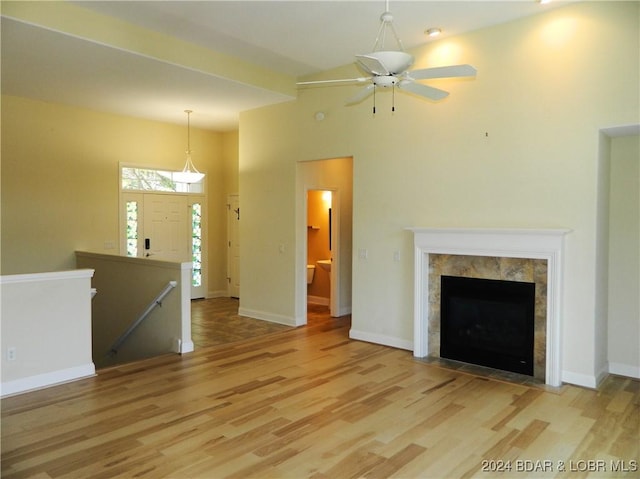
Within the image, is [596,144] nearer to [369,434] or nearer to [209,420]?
[369,434]

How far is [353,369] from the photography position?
190 inches

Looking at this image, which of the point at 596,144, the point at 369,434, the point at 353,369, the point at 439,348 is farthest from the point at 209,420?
the point at 596,144

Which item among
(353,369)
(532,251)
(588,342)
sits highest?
(532,251)

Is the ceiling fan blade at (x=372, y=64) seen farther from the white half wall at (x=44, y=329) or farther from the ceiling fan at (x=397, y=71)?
the white half wall at (x=44, y=329)

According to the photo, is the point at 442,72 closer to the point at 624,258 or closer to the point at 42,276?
the point at 624,258

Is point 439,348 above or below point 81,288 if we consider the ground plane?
below

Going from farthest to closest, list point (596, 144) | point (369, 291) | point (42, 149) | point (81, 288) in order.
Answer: point (42, 149)
point (369, 291)
point (81, 288)
point (596, 144)

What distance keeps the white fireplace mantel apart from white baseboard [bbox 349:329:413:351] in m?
0.29

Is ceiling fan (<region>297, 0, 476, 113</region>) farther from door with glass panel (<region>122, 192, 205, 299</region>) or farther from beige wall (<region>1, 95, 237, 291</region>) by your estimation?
beige wall (<region>1, 95, 237, 291</region>)

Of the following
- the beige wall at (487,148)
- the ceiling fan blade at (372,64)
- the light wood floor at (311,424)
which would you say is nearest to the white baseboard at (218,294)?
the beige wall at (487,148)

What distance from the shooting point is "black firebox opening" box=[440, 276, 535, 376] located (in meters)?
4.63

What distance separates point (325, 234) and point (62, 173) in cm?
436

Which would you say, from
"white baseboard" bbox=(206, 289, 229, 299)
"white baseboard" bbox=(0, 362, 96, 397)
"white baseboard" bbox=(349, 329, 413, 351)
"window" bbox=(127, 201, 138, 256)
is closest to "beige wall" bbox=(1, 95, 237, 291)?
"window" bbox=(127, 201, 138, 256)

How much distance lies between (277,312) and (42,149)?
4.27 m
